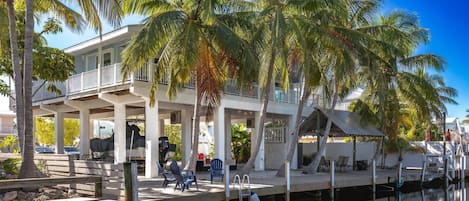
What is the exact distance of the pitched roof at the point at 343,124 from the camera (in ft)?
73.5

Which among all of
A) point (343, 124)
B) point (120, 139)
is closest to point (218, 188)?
point (120, 139)

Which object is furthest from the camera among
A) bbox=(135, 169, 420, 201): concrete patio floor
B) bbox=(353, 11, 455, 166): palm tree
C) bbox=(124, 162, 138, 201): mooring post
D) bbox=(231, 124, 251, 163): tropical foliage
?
bbox=(231, 124, 251, 163): tropical foliage

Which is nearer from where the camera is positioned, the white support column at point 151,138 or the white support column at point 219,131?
the white support column at point 151,138

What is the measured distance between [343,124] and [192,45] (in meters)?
10.5

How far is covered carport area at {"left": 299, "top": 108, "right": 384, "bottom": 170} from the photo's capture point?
2242 cm

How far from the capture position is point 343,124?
74.3 ft

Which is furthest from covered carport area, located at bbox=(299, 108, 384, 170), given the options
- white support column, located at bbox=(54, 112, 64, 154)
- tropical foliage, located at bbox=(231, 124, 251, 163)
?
white support column, located at bbox=(54, 112, 64, 154)

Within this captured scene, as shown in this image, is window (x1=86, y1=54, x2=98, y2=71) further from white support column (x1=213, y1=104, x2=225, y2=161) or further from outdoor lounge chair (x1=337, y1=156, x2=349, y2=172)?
outdoor lounge chair (x1=337, y1=156, x2=349, y2=172)

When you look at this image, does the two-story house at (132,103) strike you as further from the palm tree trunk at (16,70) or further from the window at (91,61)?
the palm tree trunk at (16,70)

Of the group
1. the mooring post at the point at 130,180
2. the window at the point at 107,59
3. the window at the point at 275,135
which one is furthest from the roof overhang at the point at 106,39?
the window at the point at 275,135

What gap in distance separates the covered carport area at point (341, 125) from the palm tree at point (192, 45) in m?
7.71

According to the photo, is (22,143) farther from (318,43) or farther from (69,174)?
(318,43)

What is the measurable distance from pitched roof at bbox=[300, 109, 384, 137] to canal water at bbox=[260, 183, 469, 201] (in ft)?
9.39

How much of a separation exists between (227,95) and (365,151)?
41.8ft
